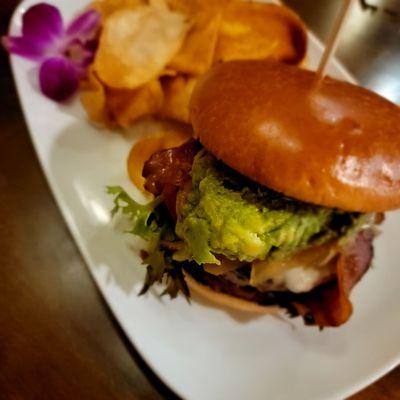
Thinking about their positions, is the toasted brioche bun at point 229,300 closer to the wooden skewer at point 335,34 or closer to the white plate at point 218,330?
the white plate at point 218,330

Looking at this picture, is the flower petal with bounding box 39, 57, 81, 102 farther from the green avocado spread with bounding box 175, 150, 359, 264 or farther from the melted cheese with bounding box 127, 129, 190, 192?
the green avocado spread with bounding box 175, 150, 359, 264

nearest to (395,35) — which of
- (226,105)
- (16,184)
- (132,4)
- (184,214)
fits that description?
(132,4)

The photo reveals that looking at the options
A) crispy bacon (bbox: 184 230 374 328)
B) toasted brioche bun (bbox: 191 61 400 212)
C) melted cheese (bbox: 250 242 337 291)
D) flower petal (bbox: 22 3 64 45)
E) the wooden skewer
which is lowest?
crispy bacon (bbox: 184 230 374 328)

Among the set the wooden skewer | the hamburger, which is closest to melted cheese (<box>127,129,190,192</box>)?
the hamburger

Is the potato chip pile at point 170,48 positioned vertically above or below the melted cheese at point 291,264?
above

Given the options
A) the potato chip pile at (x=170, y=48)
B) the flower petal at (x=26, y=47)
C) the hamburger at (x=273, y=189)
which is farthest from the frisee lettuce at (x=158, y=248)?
the flower petal at (x=26, y=47)

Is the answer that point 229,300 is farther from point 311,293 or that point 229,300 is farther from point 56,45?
point 56,45
